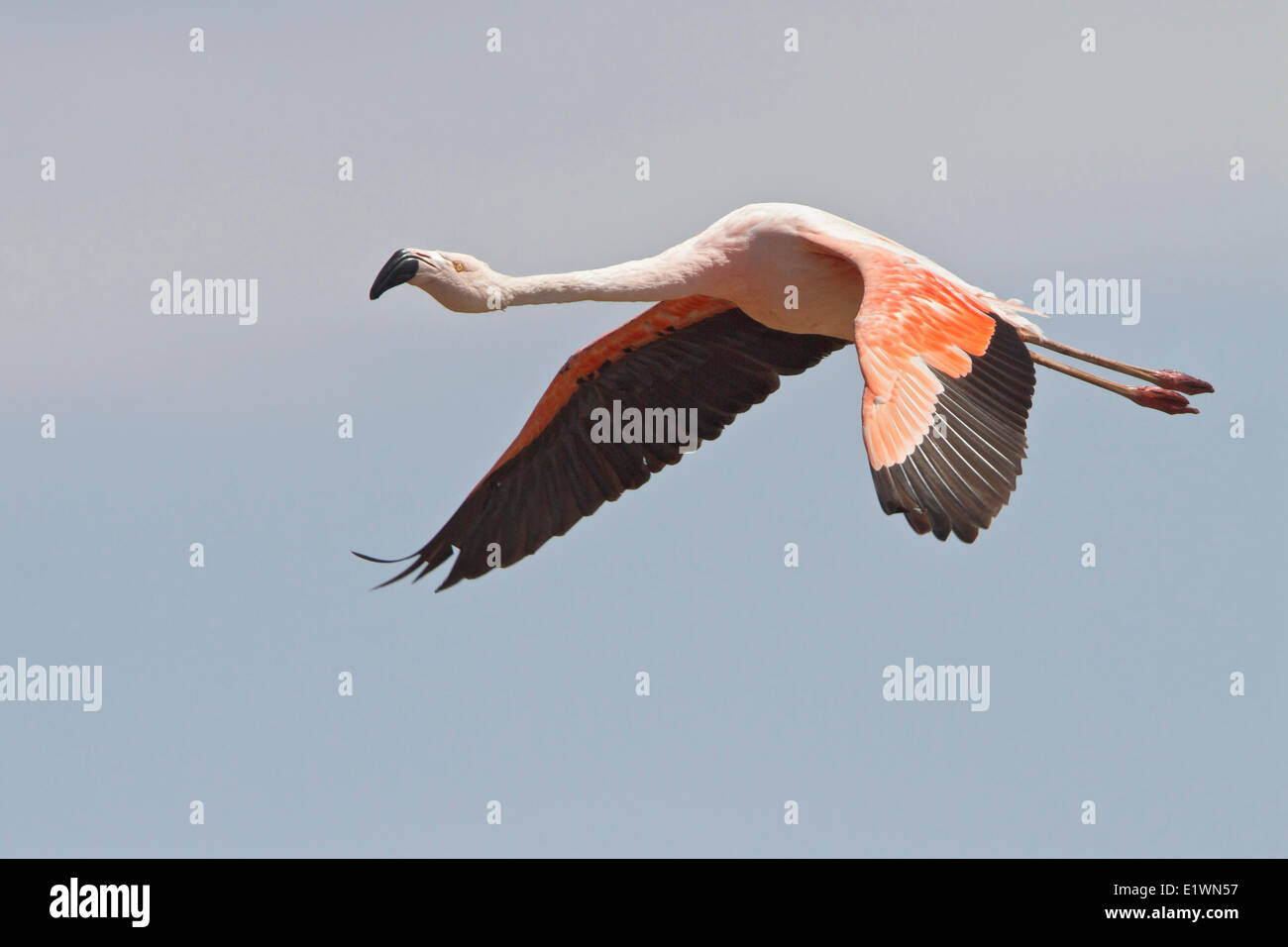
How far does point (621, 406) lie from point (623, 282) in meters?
2.05

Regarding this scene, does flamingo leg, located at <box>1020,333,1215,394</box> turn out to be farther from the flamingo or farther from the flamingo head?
the flamingo head

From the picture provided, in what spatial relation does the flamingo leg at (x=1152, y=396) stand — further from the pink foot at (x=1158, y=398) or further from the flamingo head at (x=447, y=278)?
the flamingo head at (x=447, y=278)

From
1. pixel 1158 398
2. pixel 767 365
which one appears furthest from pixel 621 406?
pixel 1158 398

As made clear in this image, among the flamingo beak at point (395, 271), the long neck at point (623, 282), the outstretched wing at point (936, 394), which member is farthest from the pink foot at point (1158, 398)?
the flamingo beak at point (395, 271)

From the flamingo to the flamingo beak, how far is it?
0.01 metres

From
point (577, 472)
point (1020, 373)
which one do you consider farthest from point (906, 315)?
point (577, 472)

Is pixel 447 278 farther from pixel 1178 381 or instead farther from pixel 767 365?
pixel 1178 381

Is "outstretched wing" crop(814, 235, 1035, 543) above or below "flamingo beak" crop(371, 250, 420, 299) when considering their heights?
below

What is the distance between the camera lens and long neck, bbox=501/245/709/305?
13305 mm

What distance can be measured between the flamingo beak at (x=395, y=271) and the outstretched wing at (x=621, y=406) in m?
2.96

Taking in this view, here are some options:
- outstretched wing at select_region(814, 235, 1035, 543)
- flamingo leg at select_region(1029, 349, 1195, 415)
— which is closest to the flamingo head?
outstretched wing at select_region(814, 235, 1035, 543)

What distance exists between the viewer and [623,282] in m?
13.7

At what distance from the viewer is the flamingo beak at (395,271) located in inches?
494

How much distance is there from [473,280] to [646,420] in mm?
2923
